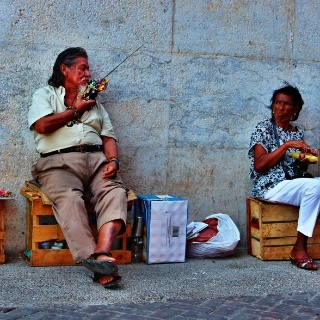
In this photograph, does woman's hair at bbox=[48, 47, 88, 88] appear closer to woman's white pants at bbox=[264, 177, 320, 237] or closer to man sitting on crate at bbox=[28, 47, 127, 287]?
man sitting on crate at bbox=[28, 47, 127, 287]

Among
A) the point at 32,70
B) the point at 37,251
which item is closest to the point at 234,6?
the point at 32,70

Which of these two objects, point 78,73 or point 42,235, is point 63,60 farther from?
point 42,235

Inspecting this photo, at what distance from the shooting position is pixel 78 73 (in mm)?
5121

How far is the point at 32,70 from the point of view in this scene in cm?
531

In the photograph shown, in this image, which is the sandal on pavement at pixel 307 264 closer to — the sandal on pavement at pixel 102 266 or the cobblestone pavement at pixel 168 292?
the cobblestone pavement at pixel 168 292

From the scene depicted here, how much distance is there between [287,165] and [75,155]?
1.81m

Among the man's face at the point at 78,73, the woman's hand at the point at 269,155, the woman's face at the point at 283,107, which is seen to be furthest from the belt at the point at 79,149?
the woman's face at the point at 283,107

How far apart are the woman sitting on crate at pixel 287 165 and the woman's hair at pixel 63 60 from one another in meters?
1.59

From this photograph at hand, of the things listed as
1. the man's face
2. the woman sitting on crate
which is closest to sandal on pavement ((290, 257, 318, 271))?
the woman sitting on crate

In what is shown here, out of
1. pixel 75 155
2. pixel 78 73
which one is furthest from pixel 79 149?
pixel 78 73

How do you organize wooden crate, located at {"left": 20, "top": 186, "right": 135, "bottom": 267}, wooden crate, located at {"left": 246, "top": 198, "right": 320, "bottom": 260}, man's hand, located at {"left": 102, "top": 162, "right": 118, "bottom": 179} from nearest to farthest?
1. wooden crate, located at {"left": 20, "top": 186, "right": 135, "bottom": 267}
2. man's hand, located at {"left": 102, "top": 162, "right": 118, "bottom": 179}
3. wooden crate, located at {"left": 246, "top": 198, "right": 320, "bottom": 260}

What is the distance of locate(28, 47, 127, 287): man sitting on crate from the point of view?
4676 mm

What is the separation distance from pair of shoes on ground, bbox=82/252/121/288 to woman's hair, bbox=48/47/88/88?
57.1 inches

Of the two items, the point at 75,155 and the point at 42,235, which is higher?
the point at 75,155
